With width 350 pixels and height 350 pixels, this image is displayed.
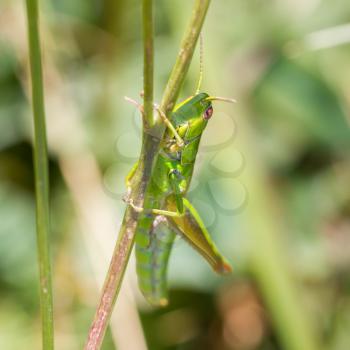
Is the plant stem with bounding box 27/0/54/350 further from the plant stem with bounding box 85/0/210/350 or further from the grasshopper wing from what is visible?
the grasshopper wing

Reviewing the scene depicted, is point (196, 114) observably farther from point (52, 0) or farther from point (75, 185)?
point (52, 0)

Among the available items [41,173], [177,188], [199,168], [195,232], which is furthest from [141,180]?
[199,168]

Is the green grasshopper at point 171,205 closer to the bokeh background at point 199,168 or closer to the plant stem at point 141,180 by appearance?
the plant stem at point 141,180

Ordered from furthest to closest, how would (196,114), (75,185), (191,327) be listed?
1. (191,327)
2. (75,185)
3. (196,114)

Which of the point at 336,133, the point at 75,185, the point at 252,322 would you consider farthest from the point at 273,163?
the point at 75,185

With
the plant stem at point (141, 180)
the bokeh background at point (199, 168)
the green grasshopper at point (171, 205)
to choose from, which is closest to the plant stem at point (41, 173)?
the plant stem at point (141, 180)
